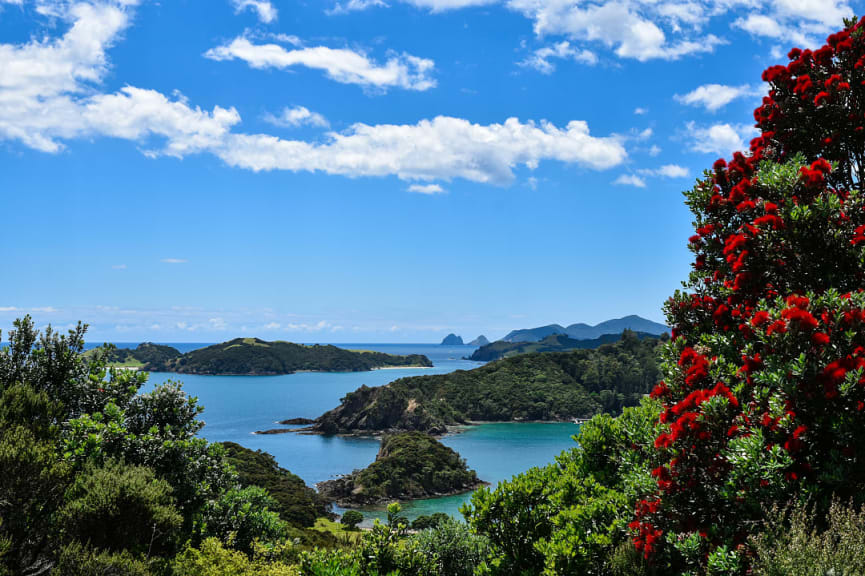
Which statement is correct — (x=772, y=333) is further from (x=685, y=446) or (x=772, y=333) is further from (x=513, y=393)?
(x=513, y=393)

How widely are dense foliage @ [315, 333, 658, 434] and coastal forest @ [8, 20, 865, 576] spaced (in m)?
110

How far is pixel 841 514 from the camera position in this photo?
19.3 ft

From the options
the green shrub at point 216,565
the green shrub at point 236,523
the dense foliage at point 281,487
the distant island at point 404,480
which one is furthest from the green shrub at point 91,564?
the distant island at point 404,480

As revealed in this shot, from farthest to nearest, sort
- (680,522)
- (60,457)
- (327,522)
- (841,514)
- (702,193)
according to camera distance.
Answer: (327,522)
(60,457)
(702,193)
(680,522)
(841,514)

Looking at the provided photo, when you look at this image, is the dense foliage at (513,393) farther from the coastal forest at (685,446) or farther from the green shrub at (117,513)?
the green shrub at (117,513)

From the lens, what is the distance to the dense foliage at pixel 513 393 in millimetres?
127312

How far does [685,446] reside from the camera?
7.77 metres

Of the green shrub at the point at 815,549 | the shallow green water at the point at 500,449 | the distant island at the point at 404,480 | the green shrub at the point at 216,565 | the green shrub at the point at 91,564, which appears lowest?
the shallow green water at the point at 500,449

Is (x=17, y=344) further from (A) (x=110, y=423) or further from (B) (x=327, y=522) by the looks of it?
(B) (x=327, y=522)

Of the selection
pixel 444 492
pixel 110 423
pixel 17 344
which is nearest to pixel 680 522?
pixel 110 423

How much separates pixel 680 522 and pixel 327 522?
5543 centimetres

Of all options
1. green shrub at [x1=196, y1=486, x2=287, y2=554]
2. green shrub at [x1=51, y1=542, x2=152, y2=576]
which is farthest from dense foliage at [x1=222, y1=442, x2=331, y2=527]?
green shrub at [x1=51, y1=542, x2=152, y2=576]

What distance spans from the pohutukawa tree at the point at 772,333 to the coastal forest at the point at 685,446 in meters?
0.03

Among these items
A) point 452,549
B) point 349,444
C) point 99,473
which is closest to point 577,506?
point 452,549
